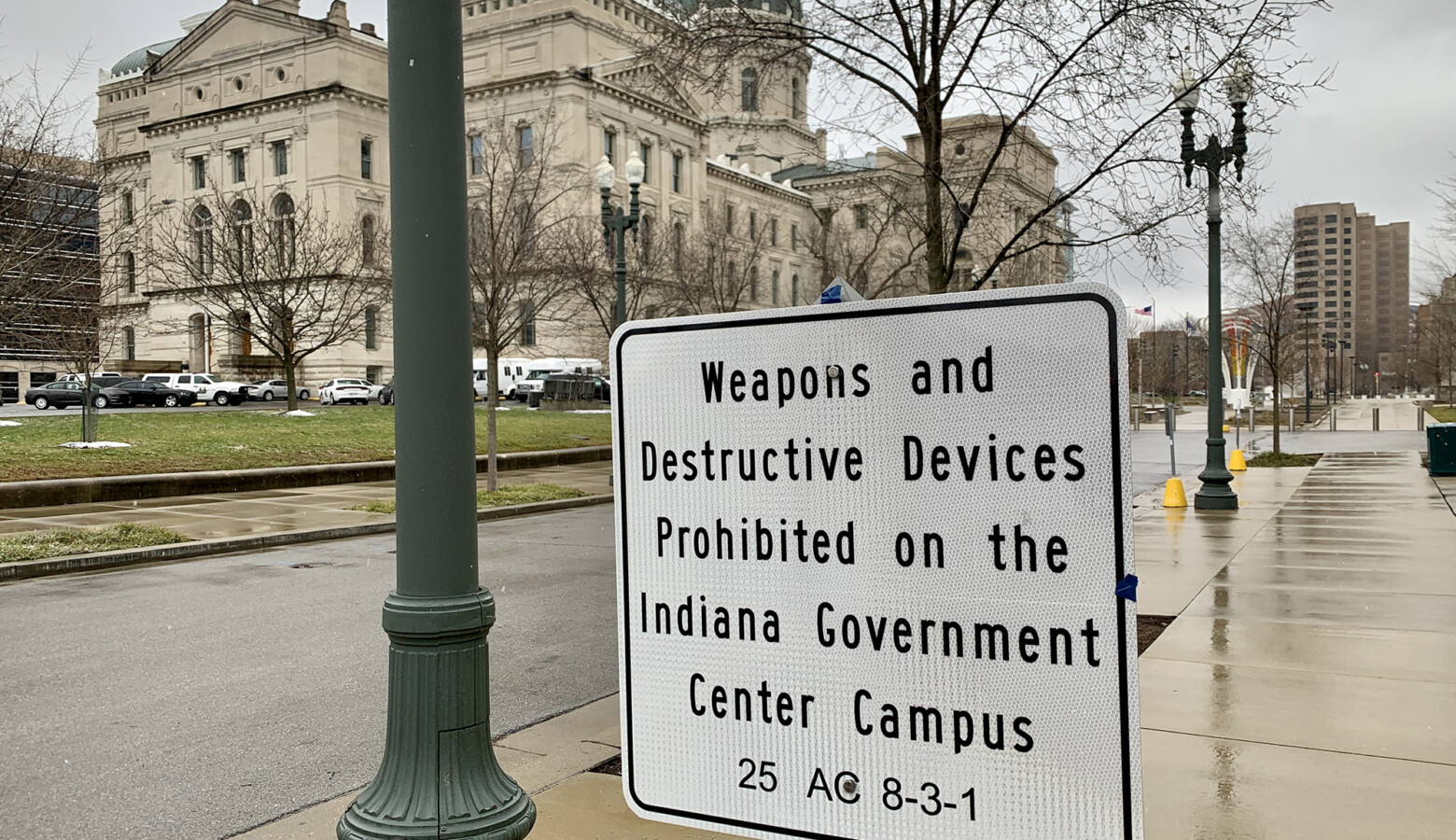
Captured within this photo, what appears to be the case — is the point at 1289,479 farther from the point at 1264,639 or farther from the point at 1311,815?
the point at 1311,815

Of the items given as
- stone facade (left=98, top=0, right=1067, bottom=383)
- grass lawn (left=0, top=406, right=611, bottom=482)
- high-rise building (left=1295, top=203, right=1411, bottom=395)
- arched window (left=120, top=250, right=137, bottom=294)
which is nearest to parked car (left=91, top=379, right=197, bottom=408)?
stone facade (left=98, top=0, right=1067, bottom=383)

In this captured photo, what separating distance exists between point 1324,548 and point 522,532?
9.39 meters

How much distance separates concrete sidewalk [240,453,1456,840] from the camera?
4.27 m

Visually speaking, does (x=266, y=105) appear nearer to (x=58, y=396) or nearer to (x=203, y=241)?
(x=203, y=241)

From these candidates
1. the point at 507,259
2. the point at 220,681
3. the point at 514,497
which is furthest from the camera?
the point at 507,259

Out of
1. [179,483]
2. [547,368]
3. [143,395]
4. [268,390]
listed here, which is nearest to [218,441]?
[179,483]

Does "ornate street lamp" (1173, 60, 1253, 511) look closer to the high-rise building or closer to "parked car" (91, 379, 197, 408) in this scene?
"parked car" (91, 379, 197, 408)

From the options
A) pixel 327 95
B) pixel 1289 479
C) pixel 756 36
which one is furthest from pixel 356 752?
pixel 327 95

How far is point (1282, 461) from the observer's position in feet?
82.4

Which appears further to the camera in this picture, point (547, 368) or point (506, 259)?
point (547, 368)

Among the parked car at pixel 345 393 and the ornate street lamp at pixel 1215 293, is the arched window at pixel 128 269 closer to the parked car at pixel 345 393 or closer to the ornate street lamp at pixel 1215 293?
the ornate street lamp at pixel 1215 293

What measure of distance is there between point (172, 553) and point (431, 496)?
10.4 meters

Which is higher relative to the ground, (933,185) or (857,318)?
(933,185)

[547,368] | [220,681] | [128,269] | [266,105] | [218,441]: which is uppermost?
[266,105]
